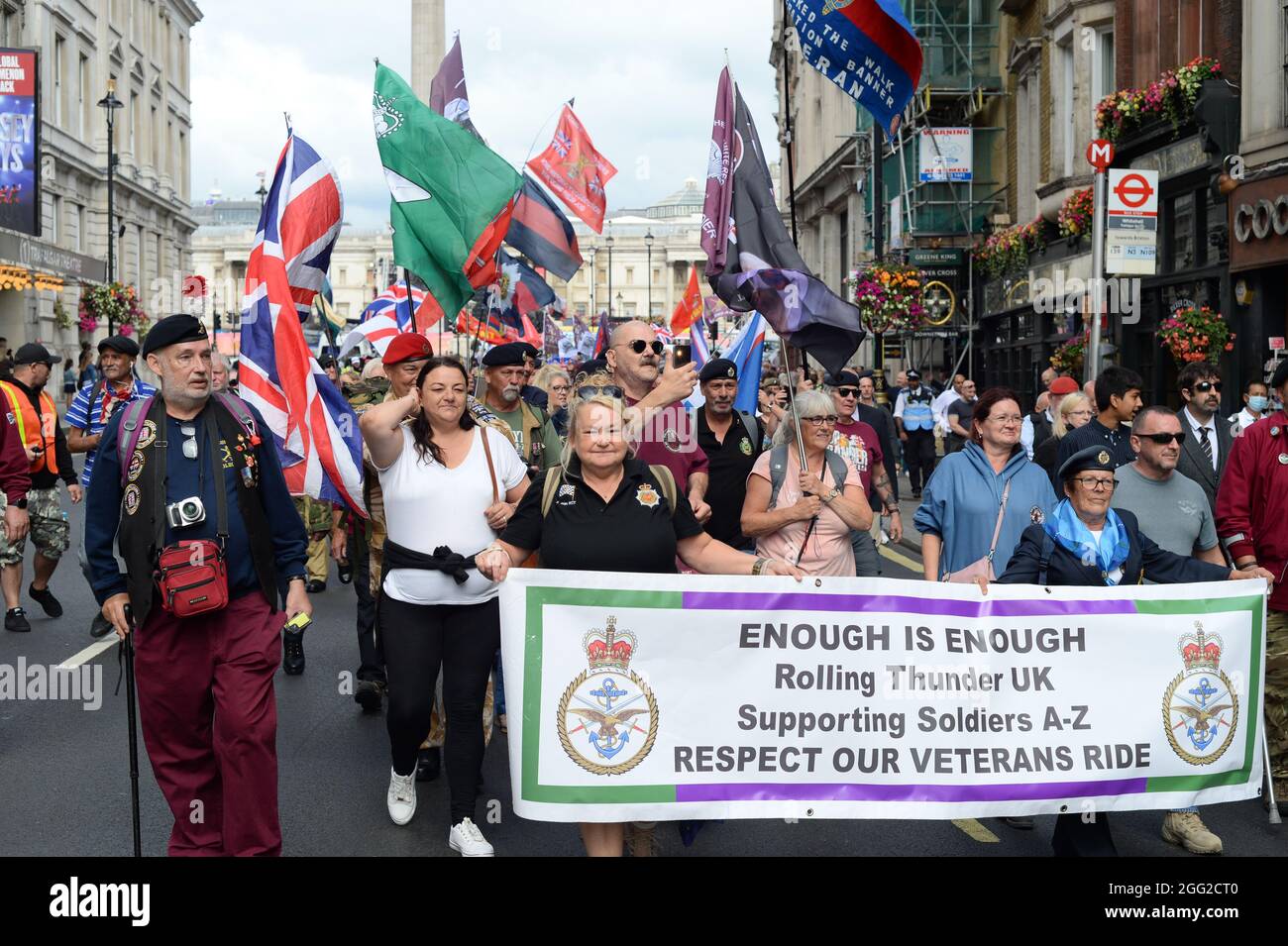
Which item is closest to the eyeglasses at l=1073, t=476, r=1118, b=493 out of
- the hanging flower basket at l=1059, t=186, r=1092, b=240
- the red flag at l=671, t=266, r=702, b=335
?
the red flag at l=671, t=266, r=702, b=335

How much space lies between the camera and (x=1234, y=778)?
5172 millimetres

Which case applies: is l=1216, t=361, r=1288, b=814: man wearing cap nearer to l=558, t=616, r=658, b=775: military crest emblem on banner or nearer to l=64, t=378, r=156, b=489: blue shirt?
l=558, t=616, r=658, b=775: military crest emblem on banner

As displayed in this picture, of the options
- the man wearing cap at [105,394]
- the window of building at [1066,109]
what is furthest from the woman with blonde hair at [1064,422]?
the window of building at [1066,109]

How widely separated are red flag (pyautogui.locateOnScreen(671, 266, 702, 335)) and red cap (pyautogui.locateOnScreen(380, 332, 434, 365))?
1214 centimetres

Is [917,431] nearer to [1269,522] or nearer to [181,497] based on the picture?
[1269,522]

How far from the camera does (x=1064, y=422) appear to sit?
8891mm

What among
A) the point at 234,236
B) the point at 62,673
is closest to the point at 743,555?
the point at 62,673

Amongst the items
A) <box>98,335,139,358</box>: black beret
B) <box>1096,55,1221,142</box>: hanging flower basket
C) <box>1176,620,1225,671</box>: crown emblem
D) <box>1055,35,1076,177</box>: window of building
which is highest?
<box>1055,35,1076,177</box>: window of building

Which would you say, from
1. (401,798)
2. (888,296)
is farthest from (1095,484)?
(888,296)

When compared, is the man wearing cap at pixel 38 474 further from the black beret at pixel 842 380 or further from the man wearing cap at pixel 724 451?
the black beret at pixel 842 380

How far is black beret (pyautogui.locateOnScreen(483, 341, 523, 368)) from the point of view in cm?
736

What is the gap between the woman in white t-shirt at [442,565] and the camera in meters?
5.47

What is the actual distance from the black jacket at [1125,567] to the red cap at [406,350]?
8.67 feet

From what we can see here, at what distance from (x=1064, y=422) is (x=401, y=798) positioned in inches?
197
